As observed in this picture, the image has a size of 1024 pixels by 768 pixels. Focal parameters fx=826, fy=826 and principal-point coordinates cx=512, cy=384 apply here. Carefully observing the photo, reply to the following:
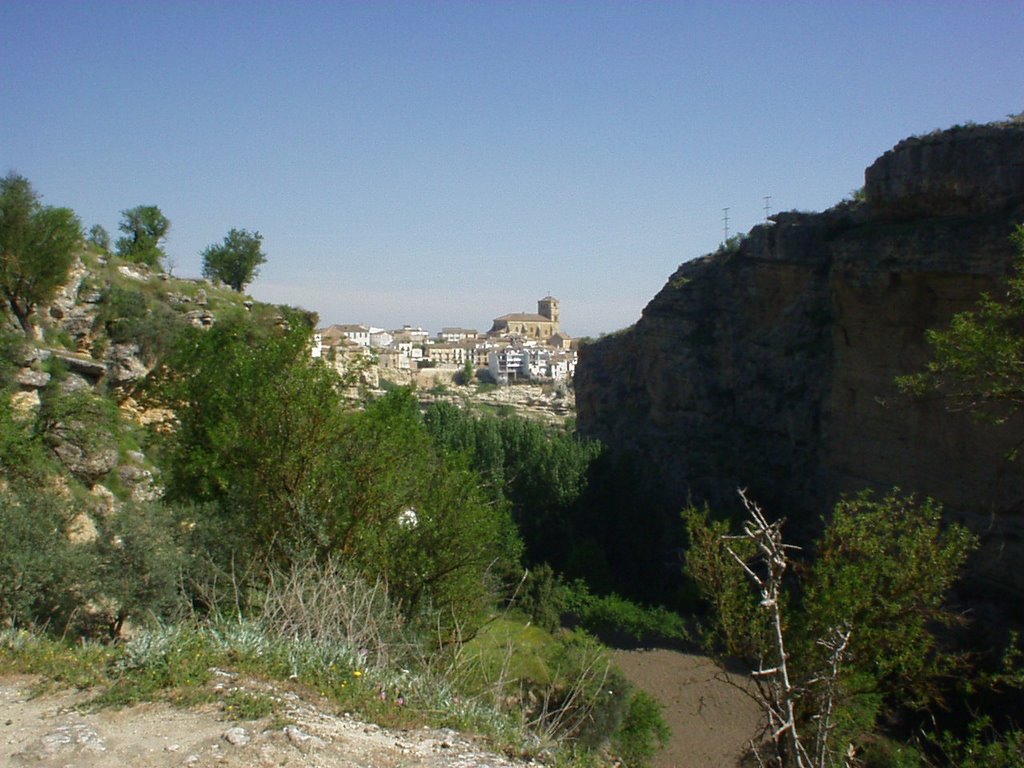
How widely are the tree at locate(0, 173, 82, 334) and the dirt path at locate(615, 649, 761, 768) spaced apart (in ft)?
50.9

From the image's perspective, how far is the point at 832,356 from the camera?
26016 millimetres

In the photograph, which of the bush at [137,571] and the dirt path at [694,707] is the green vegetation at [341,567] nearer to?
the bush at [137,571]

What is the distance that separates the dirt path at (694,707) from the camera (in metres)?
15.3

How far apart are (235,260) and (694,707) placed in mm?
25401

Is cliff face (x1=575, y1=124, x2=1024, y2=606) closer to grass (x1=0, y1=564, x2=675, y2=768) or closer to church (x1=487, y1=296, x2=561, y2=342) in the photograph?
grass (x1=0, y1=564, x2=675, y2=768)

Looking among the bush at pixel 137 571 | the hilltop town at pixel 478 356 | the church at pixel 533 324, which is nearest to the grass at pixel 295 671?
the bush at pixel 137 571

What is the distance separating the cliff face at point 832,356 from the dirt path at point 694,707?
247 inches

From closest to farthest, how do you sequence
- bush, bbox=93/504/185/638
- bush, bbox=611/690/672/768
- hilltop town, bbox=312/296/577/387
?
1. bush, bbox=93/504/185/638
2. bush, bbox=611/690/672/768
3. hilltop town, bbox=312/296/577/387

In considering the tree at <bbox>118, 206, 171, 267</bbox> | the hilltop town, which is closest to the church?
the hilltop town

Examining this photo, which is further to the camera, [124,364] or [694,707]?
[124,364]

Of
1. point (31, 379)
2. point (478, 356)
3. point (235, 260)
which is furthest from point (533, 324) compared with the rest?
point (31, 379)

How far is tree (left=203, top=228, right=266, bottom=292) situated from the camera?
112ft

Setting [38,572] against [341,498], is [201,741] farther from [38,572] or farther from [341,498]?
[341,498]

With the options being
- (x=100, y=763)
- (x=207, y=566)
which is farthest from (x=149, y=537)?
(x=100, y=763)
